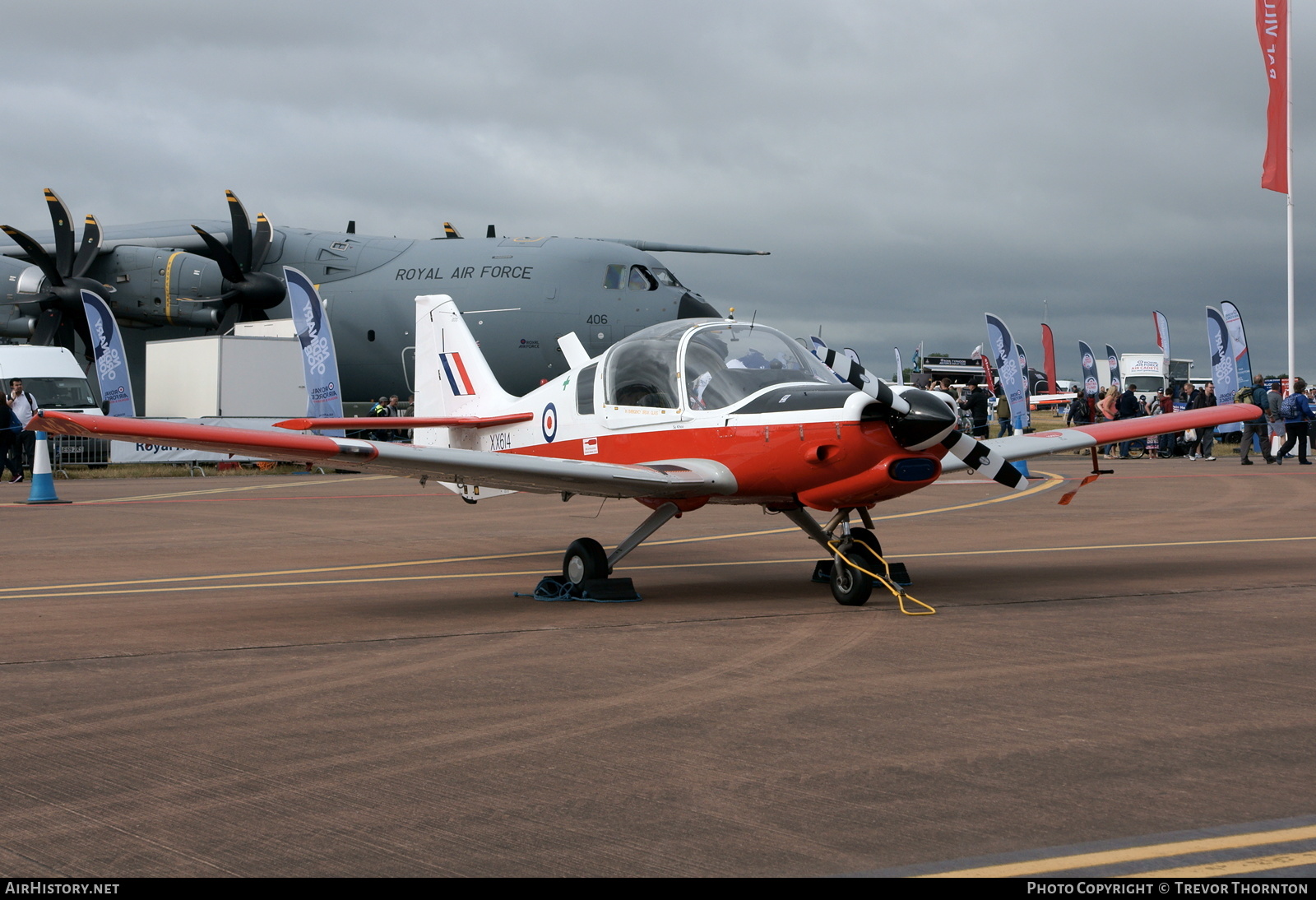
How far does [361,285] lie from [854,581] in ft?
75.3

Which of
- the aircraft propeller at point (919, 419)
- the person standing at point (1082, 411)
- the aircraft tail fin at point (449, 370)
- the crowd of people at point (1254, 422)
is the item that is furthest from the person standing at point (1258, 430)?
the aircraft propeller at point (919, 419)

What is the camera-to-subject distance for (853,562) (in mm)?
9125

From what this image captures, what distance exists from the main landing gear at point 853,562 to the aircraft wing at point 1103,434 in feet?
7.40

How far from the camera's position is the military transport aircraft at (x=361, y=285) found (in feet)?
86.8

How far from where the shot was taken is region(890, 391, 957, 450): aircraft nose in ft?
27.5

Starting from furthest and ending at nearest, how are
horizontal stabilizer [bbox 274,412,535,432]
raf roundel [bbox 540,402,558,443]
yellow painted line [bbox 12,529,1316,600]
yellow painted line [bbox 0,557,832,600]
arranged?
horizontal stabilizer [bbox 274,412,535,432], raf roundel [bbox 540,402,558,443], yellow painted line [bbox 12,529,1316,600], yellow painted line [bbox 0,557,832,600]

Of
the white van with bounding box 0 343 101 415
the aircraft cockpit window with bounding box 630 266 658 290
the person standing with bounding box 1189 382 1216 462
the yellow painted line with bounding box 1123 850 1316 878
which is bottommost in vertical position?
the yellow painted line with bounding box 1123 850 1316 878

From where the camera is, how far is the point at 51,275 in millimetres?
31125

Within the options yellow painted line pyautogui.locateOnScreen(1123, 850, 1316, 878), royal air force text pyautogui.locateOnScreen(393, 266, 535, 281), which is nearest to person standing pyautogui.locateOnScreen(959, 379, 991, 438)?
royal air force text pyautogui.locateOnScreen(393, 266, 535, 281)

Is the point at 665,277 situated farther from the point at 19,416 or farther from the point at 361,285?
the point at 19,416

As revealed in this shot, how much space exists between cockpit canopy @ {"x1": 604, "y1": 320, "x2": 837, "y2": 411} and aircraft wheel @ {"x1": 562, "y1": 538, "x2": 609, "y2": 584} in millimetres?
1295

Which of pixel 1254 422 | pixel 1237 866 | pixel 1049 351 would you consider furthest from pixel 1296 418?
pixel 1049 351

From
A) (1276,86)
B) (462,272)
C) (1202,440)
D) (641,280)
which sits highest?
(1276,86)

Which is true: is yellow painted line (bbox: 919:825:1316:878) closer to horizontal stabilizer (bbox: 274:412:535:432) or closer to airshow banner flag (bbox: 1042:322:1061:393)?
horizontal stabilizer (bbox: 274:412:535:432)
